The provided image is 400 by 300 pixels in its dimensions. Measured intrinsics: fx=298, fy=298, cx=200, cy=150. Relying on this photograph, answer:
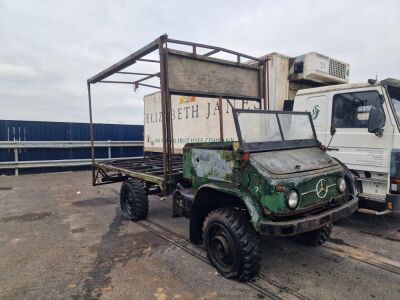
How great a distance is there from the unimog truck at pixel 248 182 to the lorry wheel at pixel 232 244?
0.01 m

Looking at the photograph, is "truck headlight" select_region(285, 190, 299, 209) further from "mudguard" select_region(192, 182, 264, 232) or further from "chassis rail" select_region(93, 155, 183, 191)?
"chassis rail" select_region(93, 155, 183, 191)

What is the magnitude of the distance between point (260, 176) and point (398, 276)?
2.18 m

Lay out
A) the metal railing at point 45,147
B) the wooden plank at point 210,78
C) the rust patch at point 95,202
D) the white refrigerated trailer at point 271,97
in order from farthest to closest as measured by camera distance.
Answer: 1. the metal railing at point 45,147
2. the rust patch at point 95,202
3. the white refrigerated trailer at point 271,97
4. the wooden plank at point 210,78

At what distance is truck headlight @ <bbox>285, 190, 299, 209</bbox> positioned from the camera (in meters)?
3.12

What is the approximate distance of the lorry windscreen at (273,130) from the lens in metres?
3.65

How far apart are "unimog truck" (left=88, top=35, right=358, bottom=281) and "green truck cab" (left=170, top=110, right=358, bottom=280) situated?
0.03 ft

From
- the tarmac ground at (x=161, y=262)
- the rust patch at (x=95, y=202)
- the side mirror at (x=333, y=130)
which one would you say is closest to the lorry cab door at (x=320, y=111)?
the side mirror at (x=333, y=130)

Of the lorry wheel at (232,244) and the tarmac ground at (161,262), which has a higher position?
the lorry wheel at (232,244)

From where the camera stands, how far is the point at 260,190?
3.16 meters

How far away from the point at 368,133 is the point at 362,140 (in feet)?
0.52

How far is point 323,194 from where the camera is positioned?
348 cm

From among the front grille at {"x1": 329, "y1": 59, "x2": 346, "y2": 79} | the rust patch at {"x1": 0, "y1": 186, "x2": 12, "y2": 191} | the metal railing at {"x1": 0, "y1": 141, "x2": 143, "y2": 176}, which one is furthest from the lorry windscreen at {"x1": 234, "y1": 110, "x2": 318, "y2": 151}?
the metal railing at {"x1": 0, "y1": 141, "x2": 143, "y2": 176}

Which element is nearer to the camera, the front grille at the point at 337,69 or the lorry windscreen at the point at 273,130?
the lorry windscreen at the point at 273,130

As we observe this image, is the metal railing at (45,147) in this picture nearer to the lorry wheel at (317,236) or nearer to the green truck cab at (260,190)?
the green truck cab at (260,190)
